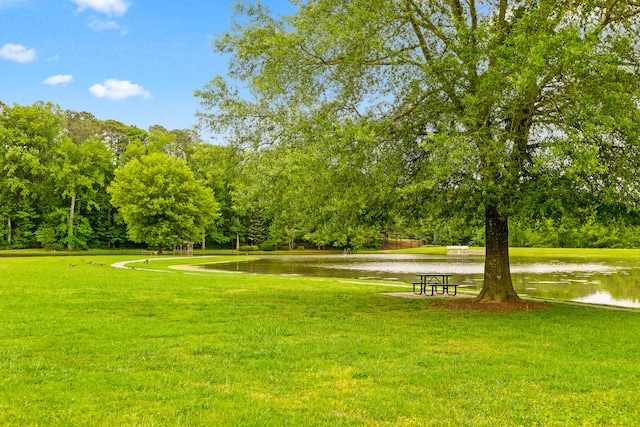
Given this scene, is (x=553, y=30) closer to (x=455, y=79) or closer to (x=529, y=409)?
(x=455, y=79)

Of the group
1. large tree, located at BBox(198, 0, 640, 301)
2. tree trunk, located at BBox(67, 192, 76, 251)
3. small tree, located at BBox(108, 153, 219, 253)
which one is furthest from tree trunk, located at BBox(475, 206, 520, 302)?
tree trunk, located at BBox(67, 192, 76, 251)

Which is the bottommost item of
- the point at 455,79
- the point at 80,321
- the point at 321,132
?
the point at 80,321

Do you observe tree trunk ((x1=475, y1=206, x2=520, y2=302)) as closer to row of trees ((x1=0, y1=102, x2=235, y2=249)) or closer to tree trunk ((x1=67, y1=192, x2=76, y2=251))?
row of trees ((x1=0, y1=102, x2=235, y2=249))

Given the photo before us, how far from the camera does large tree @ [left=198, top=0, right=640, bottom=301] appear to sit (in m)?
10.9

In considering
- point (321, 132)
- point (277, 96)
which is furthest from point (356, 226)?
point (277, 96)

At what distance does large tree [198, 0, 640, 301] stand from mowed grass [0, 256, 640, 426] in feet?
10.3

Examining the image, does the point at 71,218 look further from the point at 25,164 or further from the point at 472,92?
the point at 472,92

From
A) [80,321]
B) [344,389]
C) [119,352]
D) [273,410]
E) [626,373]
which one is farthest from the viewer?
[80,321]

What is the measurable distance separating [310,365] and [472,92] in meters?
8.27

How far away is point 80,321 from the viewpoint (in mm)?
11367

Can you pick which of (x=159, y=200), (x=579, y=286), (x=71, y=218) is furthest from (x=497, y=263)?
(x=71, y=218)

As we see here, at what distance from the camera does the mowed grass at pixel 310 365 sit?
5543mm

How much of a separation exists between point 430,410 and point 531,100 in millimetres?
8546

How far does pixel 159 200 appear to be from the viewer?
54531 mm
